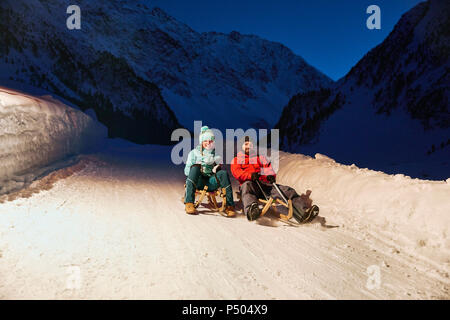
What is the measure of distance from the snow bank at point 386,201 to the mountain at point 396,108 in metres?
6.99

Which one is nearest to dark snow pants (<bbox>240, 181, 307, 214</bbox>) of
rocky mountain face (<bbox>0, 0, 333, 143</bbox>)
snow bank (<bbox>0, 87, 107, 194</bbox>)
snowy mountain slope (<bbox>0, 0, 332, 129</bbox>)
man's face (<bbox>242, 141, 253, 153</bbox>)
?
man's face (<bbox>242, 141, 253, 153</bbox>)

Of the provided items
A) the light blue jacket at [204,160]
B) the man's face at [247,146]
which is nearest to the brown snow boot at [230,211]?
the light blue jacket at [204,160]

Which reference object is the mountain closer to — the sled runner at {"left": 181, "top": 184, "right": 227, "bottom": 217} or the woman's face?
the sled runner at {"left": 181, "top": 184, "right": 227, "bottom": 217}

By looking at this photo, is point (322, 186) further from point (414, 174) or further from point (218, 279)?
point (414, 174)

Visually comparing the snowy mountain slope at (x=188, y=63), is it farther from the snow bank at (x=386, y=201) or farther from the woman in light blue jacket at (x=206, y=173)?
the snow bank at (x=386, y=201)

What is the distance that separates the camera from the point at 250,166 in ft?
16.8

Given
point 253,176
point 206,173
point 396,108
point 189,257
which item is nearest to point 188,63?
point 396,108

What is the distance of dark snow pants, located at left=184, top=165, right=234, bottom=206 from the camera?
5.02 metres

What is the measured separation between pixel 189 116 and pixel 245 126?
18.2 m

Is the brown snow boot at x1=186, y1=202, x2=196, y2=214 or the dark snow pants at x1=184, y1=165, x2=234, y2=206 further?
the dark snow pants at x1=184, y1=165, x2=234, y2=206

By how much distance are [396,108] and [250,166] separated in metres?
A: 17.2

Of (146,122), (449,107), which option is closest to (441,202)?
(449,107)

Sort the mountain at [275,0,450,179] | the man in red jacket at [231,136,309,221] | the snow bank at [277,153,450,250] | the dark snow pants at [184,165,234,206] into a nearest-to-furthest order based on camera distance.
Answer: the snow bank at [277,153,450,250] → the man in red jacket at [231,136,309,221] → the dark snow pants at [184,165,234,206] → the mountain at [275,0,450,179]

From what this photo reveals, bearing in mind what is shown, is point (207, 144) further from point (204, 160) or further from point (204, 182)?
point (204, 182)
